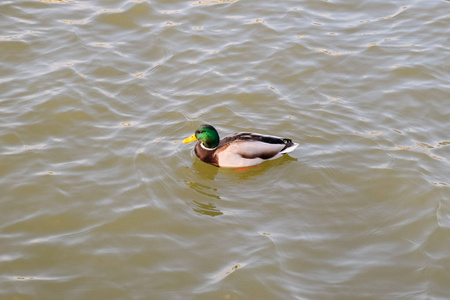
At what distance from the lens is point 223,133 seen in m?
9.42

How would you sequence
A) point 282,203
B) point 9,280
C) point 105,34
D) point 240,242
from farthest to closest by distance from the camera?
point 105,34
point 282,203
point 240,242
point 9,280

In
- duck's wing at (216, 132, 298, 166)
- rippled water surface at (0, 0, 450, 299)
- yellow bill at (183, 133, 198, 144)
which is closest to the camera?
rippled water surface at (0, 0, 450, 299)

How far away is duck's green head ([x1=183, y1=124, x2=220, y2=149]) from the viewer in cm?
875

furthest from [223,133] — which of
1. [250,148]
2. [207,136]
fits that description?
[250,148]

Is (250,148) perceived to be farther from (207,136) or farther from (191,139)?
(191,139)

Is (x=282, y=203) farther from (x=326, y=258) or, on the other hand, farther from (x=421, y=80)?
(x=421, y=80)

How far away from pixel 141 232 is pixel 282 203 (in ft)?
6.10

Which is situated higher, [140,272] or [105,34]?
[105,34]

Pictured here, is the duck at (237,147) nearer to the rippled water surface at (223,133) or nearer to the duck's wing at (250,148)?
the duck's wing at (250,148)

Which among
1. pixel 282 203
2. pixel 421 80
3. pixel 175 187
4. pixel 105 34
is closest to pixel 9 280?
pixel 175 187

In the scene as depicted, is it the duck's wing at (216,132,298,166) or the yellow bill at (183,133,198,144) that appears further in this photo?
the yellow bill at (183,133,198,144)

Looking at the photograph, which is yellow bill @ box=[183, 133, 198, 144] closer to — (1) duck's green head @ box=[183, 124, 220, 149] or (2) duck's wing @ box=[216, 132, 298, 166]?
(1) duck's green head @ box=[183, 124, 220, 149]

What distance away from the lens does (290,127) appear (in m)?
9.33

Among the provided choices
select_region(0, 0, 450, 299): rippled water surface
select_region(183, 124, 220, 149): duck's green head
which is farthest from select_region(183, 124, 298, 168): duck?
select_region(0, 0, 450, 299): rippled water surface
